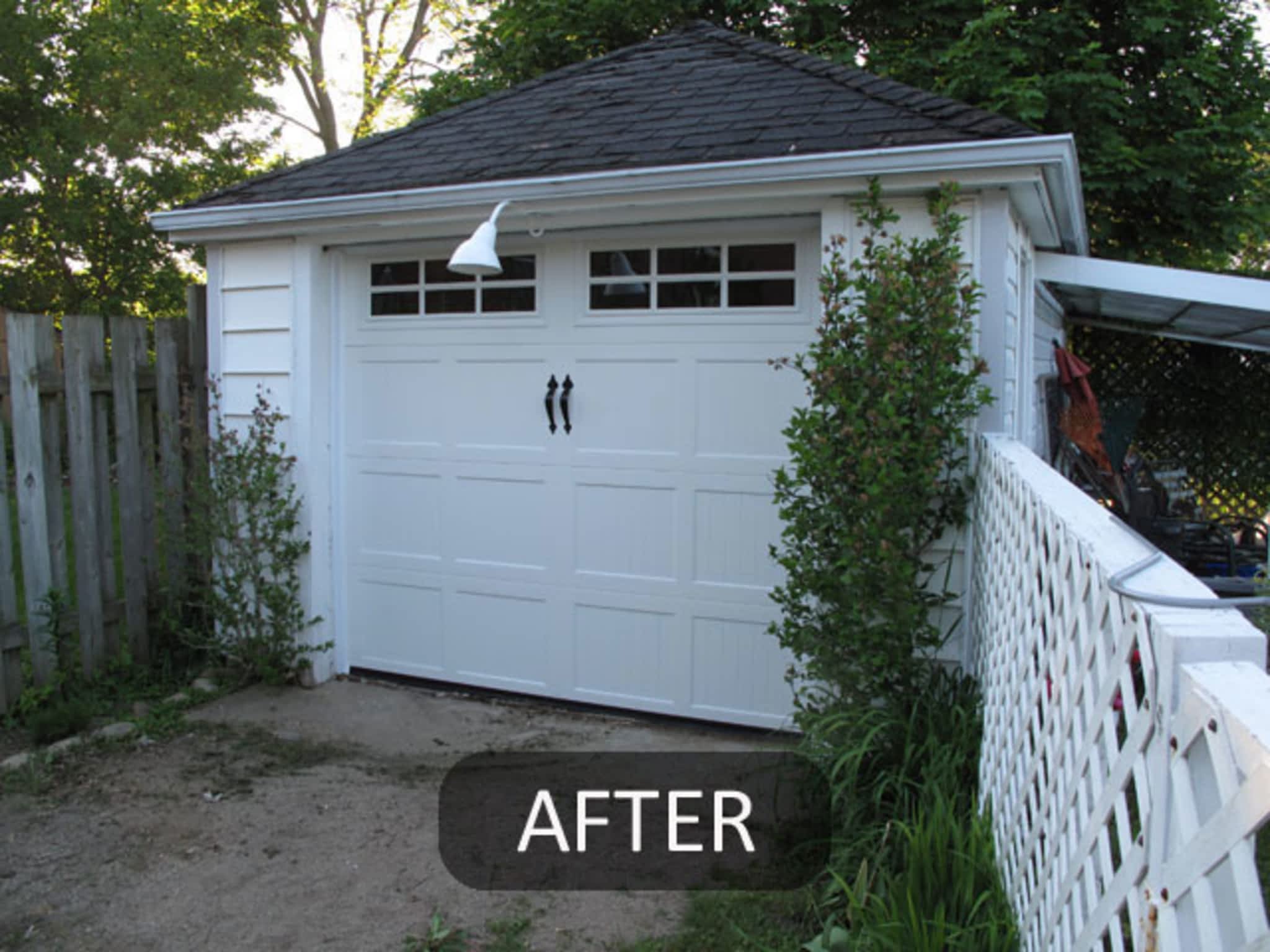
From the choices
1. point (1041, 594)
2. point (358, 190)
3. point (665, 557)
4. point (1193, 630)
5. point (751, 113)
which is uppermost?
point (751, 113)

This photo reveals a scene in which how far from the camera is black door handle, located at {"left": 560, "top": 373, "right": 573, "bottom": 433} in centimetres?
486

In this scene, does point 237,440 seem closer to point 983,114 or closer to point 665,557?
point 665,557

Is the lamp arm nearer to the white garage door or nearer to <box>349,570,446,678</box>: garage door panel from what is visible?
the white garage door

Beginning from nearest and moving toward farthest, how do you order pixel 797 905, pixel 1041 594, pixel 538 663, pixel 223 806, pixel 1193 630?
pixel 1193 630, pixel 1041 594, pixel 797 905, pixel 223 806, pixel 538 663

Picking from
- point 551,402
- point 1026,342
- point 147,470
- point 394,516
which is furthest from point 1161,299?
point 147,470

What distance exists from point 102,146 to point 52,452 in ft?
39.8

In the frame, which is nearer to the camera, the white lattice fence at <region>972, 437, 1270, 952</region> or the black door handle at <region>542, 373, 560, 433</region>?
the white lattice fence at <region>972, 437, 1270, 952</region>

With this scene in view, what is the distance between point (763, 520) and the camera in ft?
14.8

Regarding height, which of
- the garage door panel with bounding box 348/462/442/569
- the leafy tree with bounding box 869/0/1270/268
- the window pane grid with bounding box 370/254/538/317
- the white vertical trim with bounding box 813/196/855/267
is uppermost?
the leafy tree with bounding box 869/0/1270/268

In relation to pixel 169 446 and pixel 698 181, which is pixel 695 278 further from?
pixel 169 446

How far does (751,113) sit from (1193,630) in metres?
3.84

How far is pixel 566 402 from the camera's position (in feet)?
15.9

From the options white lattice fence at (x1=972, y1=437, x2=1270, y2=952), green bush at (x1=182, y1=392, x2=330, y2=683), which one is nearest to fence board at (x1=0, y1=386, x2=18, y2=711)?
green bush at (x1=182, y1=392, x2=330, y2=683)

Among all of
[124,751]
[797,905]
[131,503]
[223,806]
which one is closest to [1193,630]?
[797,905]
